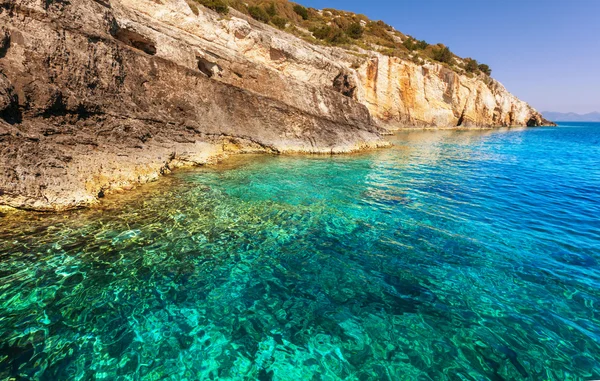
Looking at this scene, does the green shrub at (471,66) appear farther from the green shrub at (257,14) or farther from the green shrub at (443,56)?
the green shrub at (257,14)

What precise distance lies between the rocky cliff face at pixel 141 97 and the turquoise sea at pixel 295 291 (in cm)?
232

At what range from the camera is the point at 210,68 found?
68.5 feet

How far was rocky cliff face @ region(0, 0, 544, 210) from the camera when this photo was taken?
9.97m

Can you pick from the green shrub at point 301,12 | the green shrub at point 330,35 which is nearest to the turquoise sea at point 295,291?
the green shrub at point 330,35

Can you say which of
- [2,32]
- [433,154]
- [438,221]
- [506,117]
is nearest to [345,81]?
[433,154]

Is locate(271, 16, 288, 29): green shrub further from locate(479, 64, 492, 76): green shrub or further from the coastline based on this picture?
locate(479, 64, 492, 76): green shrub

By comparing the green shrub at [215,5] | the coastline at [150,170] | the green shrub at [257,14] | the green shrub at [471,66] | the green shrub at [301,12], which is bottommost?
the coastline at [150,170]

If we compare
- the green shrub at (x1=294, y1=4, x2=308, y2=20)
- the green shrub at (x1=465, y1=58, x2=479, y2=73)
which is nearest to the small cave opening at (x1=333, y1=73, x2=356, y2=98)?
the green shrub at (x1=294, y1=4, x2=308, y2=20)

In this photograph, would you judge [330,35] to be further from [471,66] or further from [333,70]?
[471,66]

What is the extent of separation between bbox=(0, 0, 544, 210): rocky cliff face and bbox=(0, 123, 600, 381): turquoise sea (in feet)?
7.60

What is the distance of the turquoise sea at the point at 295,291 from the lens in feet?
14.1

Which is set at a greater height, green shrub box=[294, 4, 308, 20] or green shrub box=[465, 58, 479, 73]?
green shrub box=[294, 4, 308, 20]

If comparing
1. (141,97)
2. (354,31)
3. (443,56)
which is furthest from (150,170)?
(443,56)

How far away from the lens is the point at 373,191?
13.6m
